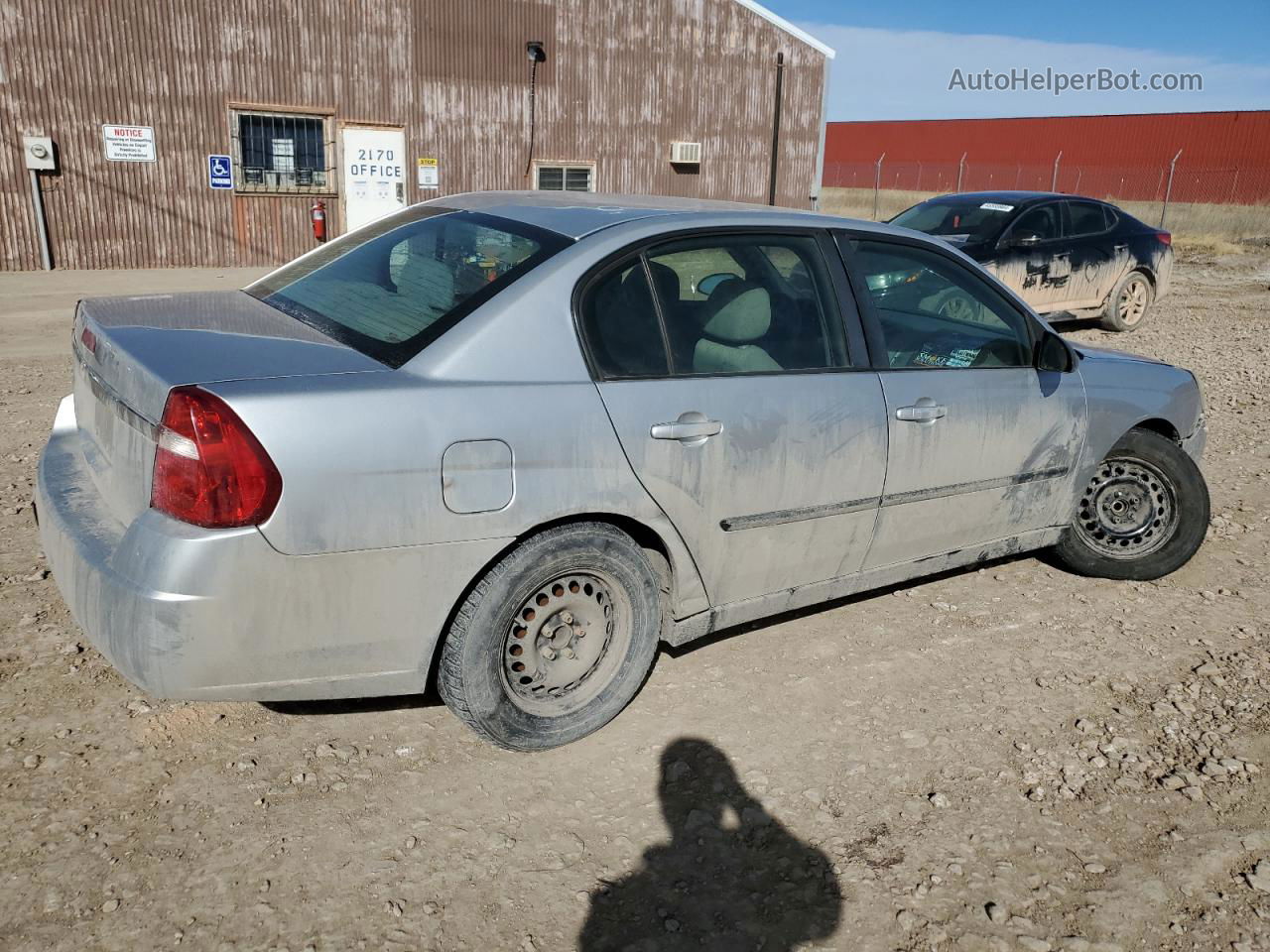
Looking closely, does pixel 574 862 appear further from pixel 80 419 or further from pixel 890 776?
pixel 80 419

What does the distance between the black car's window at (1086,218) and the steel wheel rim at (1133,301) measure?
2.59 ft

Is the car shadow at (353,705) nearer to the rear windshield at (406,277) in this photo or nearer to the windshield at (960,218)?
the rear windshield at (406,277)

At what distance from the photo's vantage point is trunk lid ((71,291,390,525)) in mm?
2588

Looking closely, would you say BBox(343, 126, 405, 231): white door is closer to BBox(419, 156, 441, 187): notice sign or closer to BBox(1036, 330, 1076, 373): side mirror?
BBox(419, 156, 441, 187): notice sign

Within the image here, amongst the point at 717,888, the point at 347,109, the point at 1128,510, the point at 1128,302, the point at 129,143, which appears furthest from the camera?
the point at 347,109

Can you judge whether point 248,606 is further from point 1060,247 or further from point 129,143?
point 129,143

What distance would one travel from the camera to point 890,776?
121 inches

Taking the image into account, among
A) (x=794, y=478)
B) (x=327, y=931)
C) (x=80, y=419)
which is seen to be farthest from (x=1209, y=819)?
(x=80, y=419)

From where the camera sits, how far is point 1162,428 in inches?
182

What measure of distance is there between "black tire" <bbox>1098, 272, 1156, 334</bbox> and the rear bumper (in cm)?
1025

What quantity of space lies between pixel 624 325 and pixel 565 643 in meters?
0.97

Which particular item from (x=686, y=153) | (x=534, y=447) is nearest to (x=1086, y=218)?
(x=534, y=447)

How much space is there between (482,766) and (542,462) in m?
0.95

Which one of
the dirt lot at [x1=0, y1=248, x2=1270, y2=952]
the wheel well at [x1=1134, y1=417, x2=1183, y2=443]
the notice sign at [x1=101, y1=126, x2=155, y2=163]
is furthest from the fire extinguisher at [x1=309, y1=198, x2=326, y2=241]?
the wheel well at [x1=1134, y1=417, x2=1183, y2=443]
